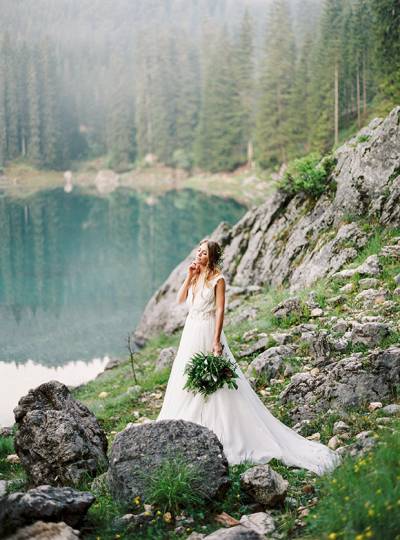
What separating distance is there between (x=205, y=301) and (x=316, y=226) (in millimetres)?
7315

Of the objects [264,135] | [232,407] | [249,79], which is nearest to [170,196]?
[264,135]

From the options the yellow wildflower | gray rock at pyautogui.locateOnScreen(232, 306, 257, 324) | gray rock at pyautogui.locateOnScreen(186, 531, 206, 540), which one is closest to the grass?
gray rock at pyautogui.locateOnScreen(186, 531, 206, 540)

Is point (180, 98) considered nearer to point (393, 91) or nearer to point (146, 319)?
point (393, 91)

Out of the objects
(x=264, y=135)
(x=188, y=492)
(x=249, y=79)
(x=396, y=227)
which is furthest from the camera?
(x=249, y=79)

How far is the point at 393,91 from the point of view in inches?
1222

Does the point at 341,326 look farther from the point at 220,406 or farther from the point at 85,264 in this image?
the point at 85,264

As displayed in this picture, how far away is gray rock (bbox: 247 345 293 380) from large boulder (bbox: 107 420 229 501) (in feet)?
11.5

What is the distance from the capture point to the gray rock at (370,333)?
25.8 ft

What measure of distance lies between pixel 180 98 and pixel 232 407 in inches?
3724

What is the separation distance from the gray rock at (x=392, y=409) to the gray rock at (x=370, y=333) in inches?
57.2

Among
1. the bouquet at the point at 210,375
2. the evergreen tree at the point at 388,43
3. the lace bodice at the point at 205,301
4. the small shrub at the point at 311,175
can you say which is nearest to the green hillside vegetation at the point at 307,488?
the bouquet at the point at 210,375

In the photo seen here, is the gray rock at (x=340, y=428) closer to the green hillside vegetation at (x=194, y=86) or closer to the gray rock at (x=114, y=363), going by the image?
the gray rock at (x=114, y=363)

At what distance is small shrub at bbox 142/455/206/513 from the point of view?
4.72 m

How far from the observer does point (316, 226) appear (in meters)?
13.7
